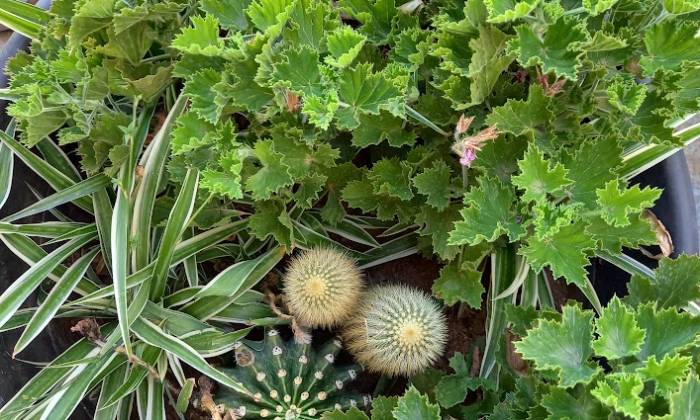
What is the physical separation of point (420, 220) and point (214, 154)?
1.05 ft

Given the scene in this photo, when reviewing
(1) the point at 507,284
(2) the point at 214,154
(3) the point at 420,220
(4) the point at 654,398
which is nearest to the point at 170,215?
(2) the point at 214,154

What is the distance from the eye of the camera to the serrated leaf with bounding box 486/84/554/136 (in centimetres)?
82

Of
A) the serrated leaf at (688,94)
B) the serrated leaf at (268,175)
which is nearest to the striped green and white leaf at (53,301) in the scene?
the serrated leaf at (268,175)

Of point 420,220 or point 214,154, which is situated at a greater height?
point 214,154

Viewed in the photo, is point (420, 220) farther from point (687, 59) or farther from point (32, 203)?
point (32, 203)

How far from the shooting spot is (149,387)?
1.10 m

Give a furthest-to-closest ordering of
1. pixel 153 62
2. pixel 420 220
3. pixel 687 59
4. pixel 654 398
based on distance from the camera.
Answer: pixel 153 62 → pixel 420 220 → pixel 687 59 → pixel 654 398

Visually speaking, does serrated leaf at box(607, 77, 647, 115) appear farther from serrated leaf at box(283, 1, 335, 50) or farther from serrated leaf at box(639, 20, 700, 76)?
serrated leaf at box(283, 1, 335, 50)

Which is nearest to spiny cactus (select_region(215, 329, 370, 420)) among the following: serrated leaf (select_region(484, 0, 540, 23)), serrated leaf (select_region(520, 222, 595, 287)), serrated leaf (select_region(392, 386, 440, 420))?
serrated leaf (select_region(392, 386, 440, 420))

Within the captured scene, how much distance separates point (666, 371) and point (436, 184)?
0.39 meters

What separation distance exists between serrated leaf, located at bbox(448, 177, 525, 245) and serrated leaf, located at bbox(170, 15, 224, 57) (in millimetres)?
361

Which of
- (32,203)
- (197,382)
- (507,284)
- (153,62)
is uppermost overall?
(153,62)

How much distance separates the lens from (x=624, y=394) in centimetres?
66

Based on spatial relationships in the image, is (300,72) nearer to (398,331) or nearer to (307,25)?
(307,25)
